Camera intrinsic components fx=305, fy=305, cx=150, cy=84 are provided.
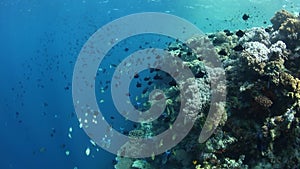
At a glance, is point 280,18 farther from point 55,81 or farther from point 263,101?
point 55,81

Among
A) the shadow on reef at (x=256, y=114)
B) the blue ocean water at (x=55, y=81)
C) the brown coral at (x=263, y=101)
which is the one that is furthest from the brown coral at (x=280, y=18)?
the brown coral at (x=263, y=101)

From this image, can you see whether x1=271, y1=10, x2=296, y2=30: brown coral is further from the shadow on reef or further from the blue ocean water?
the shadow on reef

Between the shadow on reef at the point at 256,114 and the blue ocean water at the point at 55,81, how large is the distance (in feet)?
7.54

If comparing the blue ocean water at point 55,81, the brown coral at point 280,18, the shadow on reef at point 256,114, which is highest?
the blue ocean water at point 55,81

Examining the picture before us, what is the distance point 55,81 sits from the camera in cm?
4122

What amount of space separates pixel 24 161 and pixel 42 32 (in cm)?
3641

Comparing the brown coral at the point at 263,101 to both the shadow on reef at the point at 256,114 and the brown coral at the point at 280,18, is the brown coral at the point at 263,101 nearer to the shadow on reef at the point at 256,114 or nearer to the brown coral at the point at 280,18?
the shadow on reef at the point at 256,114

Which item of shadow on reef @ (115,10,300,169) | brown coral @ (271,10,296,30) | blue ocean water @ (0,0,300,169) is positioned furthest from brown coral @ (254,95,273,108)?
brown coral @ (271,10,296,30)

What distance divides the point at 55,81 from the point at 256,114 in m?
36.5

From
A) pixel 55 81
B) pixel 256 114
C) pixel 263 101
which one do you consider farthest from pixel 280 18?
pixel 55 81

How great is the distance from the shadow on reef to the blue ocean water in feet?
7.54

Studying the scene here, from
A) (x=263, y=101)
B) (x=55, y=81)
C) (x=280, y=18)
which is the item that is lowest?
(x=263, y=101)

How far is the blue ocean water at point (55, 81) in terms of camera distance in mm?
20453

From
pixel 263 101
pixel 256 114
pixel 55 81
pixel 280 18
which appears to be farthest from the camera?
pixel 55 81
